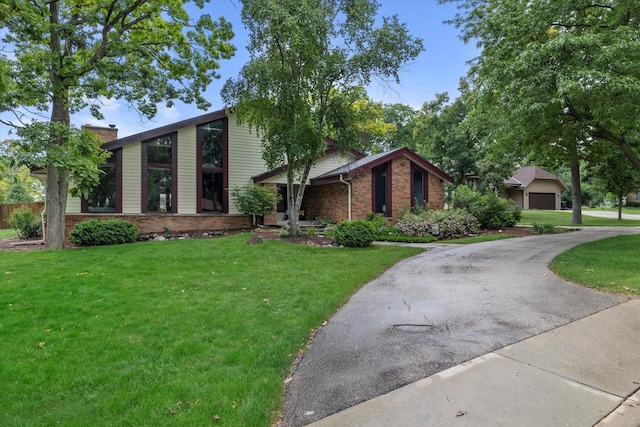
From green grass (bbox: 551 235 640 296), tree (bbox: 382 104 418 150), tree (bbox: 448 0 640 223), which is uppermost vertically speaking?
tree (bbox: 382 104 418 150)

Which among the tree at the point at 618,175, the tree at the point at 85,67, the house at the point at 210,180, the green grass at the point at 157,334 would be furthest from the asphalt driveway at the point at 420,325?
the tree at the point at 618,175

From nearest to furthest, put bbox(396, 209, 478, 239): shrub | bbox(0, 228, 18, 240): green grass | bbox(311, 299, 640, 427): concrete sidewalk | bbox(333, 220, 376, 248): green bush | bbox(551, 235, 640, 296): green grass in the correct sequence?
1. bbox(311, 299, 640, 427): concrete sidewalk
2. bbox(551, 235, 640, 296): green grass
3. bbox(333, 220, 376, 248): green bush
4. bbox(396, 209, 478, 239): shrub
5. bbox(0, 228, 18, 240): green grass

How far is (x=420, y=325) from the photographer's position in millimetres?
4309

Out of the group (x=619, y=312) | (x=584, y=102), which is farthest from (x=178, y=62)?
(x=619, y=312)

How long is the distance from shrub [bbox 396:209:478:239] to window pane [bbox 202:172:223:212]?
8459 mm

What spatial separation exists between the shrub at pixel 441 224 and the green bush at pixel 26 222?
649 inches

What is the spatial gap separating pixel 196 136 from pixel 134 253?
25.1ft

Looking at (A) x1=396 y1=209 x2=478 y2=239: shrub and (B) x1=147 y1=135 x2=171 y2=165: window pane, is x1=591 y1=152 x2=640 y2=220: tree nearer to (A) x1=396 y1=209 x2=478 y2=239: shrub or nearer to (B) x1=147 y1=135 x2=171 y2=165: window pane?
(A) x1=396 y1=209 x2=478 y2=239: shrub

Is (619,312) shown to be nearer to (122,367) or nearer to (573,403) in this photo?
(573,403)

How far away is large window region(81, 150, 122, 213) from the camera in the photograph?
14266 millimetres

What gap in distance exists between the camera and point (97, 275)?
7109mm

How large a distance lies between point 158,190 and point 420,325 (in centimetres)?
1392

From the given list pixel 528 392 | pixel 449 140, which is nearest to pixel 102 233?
pixel 528 392

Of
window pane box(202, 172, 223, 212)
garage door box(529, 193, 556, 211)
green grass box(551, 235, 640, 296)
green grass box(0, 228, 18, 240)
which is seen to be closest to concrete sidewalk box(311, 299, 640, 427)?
green grass box(551, 235, 640, 296)
